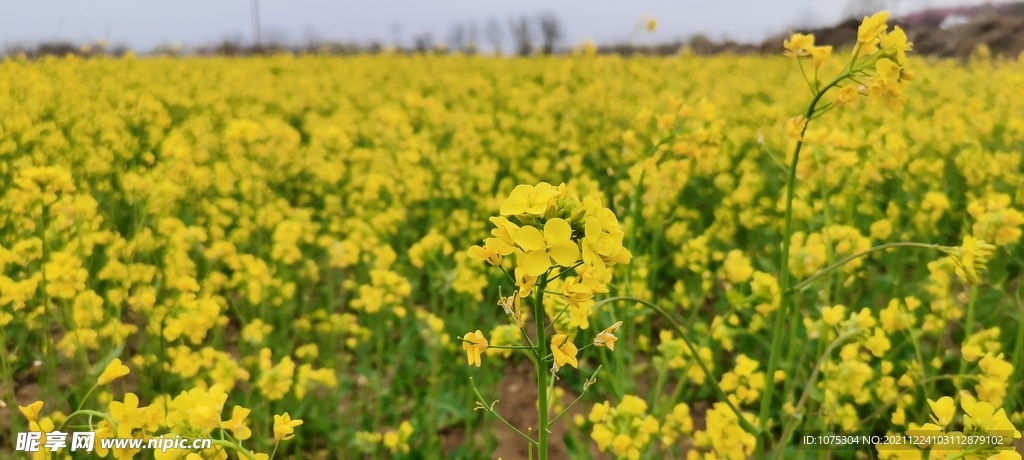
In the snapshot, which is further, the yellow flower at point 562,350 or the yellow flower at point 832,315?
the yellow flower at point 832,315

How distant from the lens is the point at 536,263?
0.72 metres

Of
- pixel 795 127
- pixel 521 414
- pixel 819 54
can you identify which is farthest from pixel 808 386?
pixel 521 414

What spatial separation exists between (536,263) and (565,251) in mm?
36

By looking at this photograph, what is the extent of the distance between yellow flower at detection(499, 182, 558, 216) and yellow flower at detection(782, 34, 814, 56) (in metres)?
0.76

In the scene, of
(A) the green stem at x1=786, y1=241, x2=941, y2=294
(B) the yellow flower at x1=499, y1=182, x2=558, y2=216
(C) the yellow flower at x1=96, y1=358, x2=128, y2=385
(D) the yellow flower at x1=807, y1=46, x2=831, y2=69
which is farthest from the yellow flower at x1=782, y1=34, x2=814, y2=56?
(C) the yellow flower at x1=96, y1=358, x2=128, y2=385

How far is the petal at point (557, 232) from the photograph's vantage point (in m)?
0.73

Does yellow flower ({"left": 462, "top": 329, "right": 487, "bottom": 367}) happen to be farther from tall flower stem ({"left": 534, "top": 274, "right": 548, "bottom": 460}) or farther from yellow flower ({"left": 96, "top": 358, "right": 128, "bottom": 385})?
yellow flower ({"left": 96, "top": 358, "right": 128, "bottom": 385})

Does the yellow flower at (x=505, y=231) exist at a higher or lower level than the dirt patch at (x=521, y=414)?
higher

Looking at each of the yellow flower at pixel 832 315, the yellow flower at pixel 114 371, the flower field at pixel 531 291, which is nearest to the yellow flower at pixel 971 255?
the flower field at pixel 531 291

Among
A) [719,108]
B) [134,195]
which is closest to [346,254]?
[134,195]

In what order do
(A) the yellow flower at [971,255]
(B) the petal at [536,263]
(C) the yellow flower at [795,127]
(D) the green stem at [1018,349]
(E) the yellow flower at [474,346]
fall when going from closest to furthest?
(B) the petal at [536,263]
(E) the yellow flower at [474,346]
(A) the yellow flower at [971,255]
(C) the yellow flower at [795,127]
(D) the green stem at [1018,349]

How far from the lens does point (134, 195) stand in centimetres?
232

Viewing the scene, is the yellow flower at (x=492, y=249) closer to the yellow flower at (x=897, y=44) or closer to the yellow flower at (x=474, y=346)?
the yellow flower at (x=474, y=346)

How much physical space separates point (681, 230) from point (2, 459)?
93.5 inches
